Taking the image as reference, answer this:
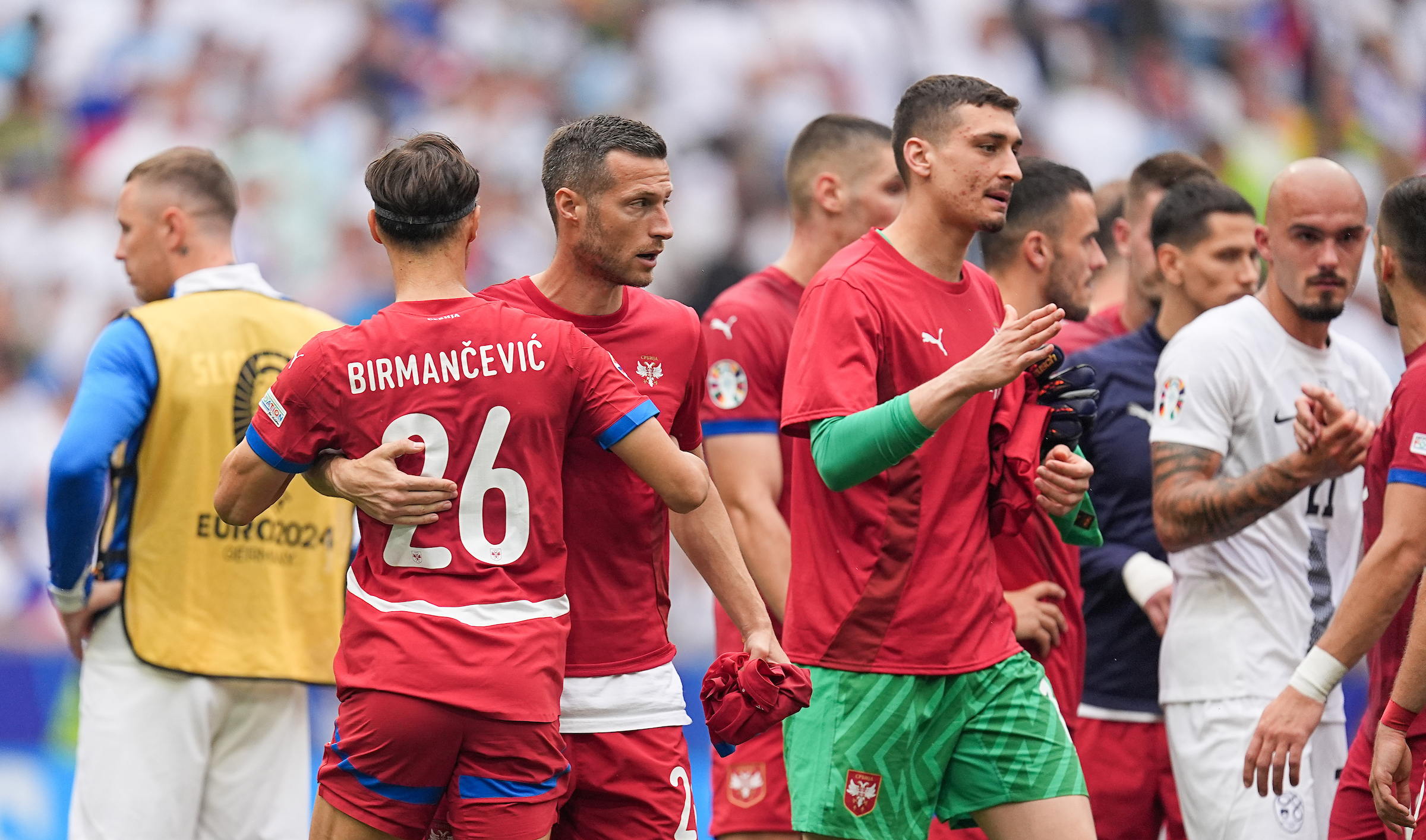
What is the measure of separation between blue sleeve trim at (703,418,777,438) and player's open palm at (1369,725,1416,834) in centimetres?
258

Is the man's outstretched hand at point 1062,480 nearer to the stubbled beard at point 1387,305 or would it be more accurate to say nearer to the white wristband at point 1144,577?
the stubbled beard at point 1387,305

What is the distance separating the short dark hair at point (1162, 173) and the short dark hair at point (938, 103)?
2.20 metres

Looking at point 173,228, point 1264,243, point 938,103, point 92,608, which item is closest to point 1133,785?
point 1264,243

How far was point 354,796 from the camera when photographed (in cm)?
371

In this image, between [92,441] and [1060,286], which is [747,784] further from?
[92,441]

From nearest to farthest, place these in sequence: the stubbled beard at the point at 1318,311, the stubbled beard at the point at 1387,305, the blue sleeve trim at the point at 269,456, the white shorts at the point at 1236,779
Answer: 1. the blue sleeve trim at the point at 269,456
2. the stubbled beard at the point at 1387,305
3. the white shorts at the point at 1236,779
4. the stubbled beard at the point at 1318,311

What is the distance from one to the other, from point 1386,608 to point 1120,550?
1622 mm

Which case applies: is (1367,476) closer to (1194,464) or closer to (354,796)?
(1194,464)

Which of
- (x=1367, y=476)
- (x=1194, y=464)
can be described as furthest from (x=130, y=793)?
(x=1367, y=476)

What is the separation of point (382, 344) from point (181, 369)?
214cm

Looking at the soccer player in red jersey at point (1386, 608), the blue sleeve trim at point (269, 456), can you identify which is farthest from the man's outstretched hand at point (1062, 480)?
the blue sleeve trim at point (269, 456)

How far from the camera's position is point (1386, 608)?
14.5ft

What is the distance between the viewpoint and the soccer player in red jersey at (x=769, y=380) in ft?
18.7

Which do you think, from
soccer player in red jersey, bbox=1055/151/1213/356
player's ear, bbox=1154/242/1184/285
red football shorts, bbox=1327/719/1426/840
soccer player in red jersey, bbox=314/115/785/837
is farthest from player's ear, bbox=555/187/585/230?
soccer player in red jersey, bbox=1055/151/1213/356
